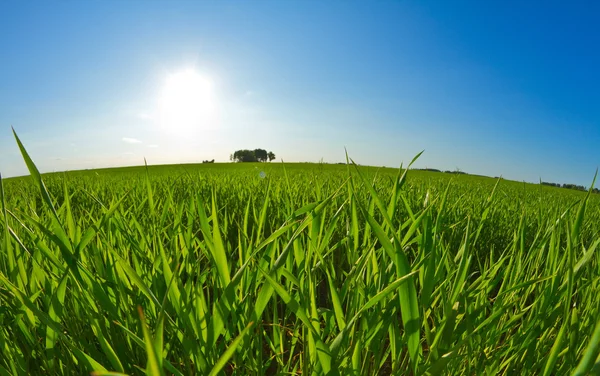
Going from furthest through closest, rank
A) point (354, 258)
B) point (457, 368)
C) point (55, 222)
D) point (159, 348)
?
point (354, 258)
point (457, 368)
point (55, 222)
point (159, 348)

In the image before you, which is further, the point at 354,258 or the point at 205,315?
the point at 354,258

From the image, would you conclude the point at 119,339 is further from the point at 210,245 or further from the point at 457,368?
the point at 457,368

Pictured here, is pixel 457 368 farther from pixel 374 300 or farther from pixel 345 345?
pixel 374 300

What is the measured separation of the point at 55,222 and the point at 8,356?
0.79 feet

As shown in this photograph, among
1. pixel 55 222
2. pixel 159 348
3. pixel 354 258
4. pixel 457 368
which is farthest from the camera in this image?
pixel 354 258

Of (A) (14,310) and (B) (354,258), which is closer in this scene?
(A) (14,310)

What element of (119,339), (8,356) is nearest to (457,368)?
(119,339)

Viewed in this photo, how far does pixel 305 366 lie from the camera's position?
1.63ft

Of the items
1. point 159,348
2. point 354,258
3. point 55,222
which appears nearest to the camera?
point 159,348

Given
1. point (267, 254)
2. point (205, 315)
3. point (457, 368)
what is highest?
point (267, 254)

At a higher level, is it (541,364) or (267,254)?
(267,254)

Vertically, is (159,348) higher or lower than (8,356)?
higher

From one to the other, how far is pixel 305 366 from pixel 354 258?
0.79 feet

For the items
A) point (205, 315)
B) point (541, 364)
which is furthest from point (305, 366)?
point (541, 364)
